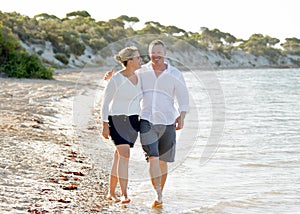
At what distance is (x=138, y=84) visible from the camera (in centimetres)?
542

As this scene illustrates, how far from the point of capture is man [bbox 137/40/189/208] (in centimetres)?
542

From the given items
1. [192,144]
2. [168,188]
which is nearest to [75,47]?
[192,144]

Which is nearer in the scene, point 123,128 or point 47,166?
point 123,128

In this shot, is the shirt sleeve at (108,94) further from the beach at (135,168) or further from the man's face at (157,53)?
the beach at (135,168)

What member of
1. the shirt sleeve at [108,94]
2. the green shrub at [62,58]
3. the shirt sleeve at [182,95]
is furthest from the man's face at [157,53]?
the green shrub at [62,58]

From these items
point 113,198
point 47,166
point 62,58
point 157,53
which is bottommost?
point 113,198

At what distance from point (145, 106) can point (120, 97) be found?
296 mm

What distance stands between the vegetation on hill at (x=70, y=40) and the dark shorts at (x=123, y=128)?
8956mm

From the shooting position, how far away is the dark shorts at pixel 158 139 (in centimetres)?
545

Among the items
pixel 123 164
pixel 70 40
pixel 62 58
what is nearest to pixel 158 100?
pixel 123 164

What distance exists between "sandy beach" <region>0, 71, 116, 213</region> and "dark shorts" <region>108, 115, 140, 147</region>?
0.70 meters

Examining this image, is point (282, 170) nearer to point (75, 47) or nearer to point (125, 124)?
point (125, 124)

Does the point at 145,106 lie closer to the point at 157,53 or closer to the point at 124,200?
the point at 157,53

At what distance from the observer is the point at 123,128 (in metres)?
5.35
